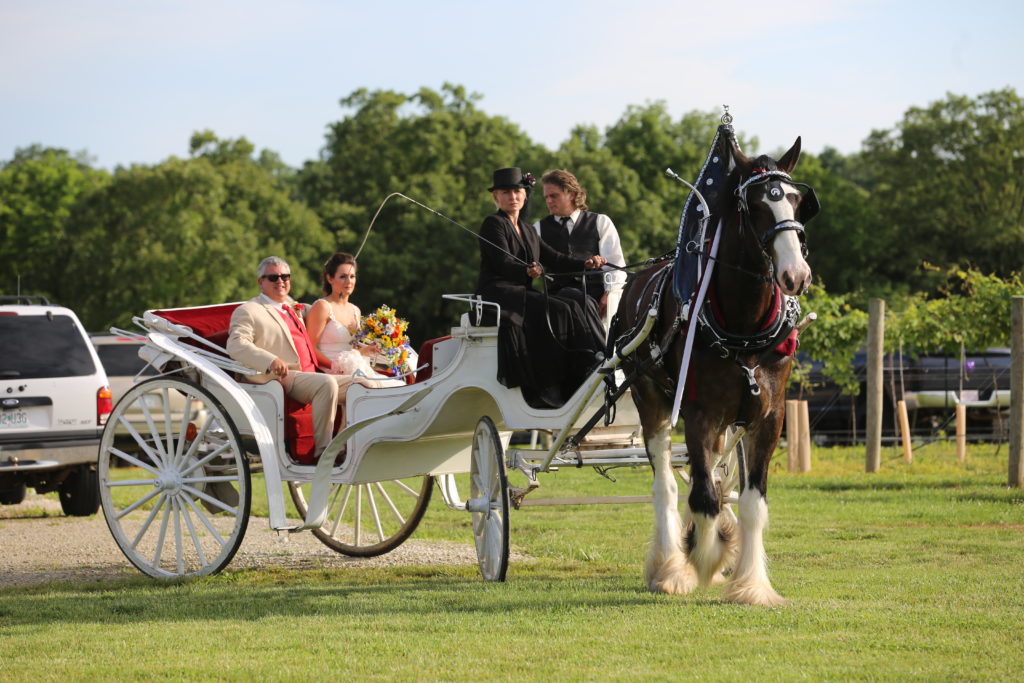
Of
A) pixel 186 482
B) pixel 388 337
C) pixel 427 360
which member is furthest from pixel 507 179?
pixel 186 482

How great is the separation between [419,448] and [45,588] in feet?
8.45

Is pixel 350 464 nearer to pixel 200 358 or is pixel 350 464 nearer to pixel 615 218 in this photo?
pixel 200 358

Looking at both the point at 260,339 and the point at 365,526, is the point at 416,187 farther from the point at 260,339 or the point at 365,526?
the point at 260,339

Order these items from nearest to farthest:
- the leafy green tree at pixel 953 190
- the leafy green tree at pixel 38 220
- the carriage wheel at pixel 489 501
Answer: the carriage wheel at pixel 489 501 < the leafy green tree at pixel 38 220 < the leafy green tree at pixel 953 190

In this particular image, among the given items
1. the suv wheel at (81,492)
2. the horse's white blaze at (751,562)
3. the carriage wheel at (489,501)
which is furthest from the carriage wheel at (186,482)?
the suv wheel at (81,492)

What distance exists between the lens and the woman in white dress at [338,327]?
9.36 meters

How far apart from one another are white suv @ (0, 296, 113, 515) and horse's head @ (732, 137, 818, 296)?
7565 millimetres

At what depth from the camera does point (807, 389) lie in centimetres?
2109

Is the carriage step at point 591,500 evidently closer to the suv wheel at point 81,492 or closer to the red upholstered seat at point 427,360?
the red upholstered seat at point 427,360

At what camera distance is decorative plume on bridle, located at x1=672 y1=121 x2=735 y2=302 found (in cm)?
674

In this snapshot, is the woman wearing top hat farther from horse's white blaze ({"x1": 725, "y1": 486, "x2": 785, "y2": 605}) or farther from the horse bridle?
the horse bridle

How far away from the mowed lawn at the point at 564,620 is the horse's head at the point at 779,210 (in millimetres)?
1648

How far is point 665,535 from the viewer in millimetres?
7102

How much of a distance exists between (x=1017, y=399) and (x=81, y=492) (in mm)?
9270
